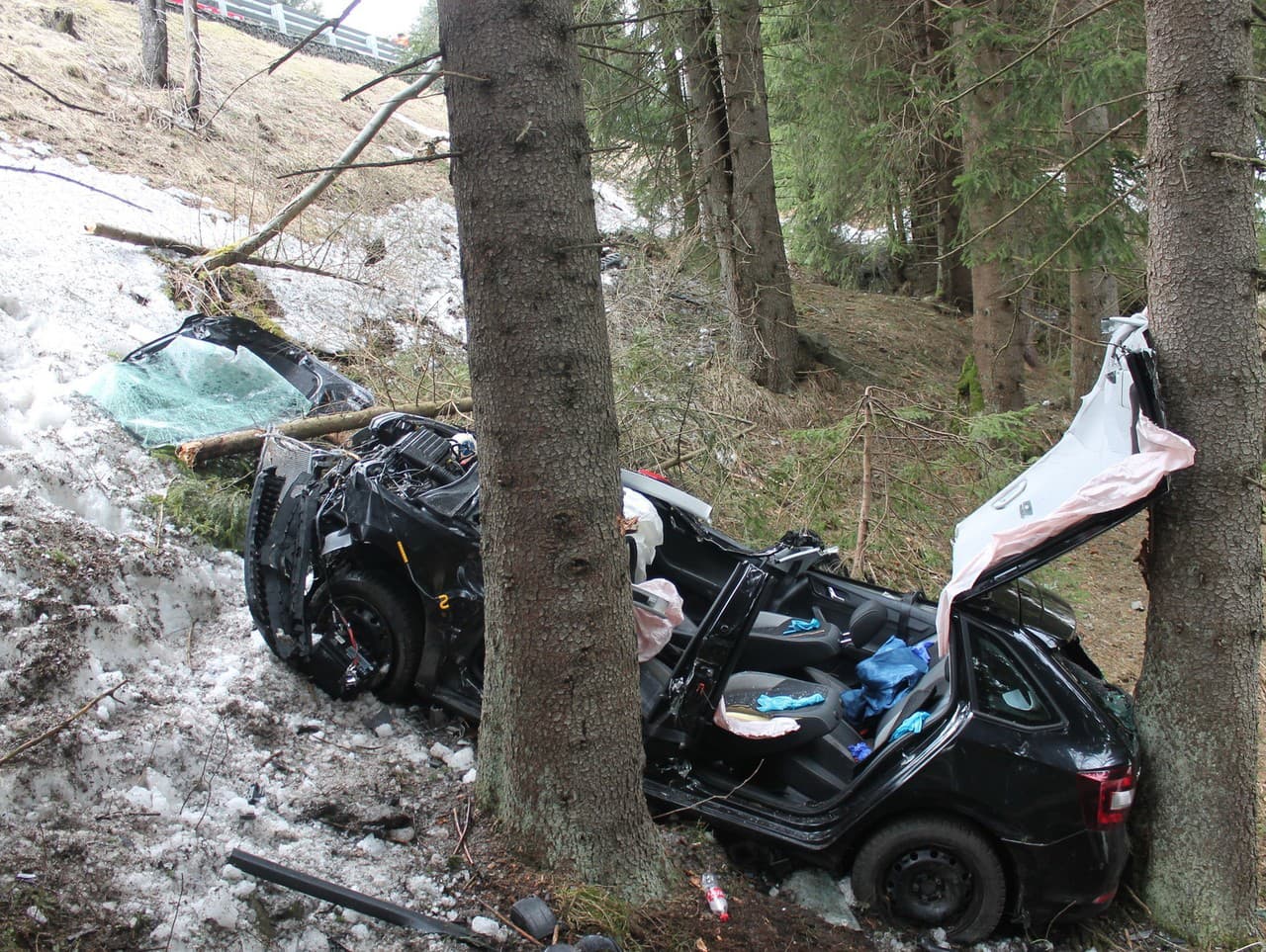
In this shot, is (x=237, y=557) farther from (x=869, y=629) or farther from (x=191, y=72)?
(x=191, y=72)

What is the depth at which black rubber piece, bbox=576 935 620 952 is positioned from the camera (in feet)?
11.2

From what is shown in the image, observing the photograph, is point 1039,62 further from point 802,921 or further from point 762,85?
point 802,921

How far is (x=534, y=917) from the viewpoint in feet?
11.6

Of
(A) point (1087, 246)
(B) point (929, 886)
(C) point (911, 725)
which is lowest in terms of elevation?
(B) point (929, 886)

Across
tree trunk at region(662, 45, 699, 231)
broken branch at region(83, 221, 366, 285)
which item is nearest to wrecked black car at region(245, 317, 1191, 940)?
broken branch at region(83, 221, 366, 285)

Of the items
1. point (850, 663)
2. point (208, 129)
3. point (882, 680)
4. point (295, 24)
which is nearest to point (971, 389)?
point (850, 663)

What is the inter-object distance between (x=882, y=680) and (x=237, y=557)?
4.27 m

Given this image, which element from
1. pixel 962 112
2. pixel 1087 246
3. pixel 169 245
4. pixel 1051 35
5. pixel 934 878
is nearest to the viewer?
pixel 934 878

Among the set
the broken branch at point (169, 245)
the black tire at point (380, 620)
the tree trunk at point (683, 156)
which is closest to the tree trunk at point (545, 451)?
the black tire at point (380, 620)

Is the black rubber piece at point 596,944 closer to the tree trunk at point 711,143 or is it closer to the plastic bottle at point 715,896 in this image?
the plastic bottle at point 715,896

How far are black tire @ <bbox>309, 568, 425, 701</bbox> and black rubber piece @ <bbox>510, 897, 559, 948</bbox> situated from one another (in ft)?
5.79

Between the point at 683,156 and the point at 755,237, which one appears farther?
the point at 683,156

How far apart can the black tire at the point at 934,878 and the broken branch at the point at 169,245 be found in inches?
337

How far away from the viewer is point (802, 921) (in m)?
4.20
